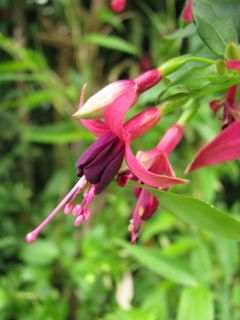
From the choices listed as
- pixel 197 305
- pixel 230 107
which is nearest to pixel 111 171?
pixel 230 107

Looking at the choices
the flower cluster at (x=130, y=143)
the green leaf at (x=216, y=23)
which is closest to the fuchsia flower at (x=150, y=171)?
the flower cluster at (x=130, y=143)

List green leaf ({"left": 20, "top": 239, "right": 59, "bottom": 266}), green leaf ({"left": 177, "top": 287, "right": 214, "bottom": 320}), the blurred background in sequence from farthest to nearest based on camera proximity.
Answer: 1. green leaf ({"left": 20, "top": 239, "right": 59, "bottom": 266})
2. the blurred background
3. green leaf ({"left": 177, "top": 287, "right": 214, "bottom": 320})

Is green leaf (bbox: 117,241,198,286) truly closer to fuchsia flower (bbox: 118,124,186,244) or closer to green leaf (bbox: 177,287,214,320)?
green leaf (bbox: 177,287,214,320)

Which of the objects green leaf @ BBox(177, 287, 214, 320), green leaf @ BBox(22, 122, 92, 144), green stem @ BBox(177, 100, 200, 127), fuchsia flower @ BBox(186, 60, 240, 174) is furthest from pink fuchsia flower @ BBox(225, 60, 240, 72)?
green leaf @ BBox(22, 122, 92, 144)

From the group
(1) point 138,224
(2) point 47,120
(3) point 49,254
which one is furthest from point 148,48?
(1) point 138,224

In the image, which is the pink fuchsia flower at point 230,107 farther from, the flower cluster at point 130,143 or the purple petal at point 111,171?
the purple petal at point 111,171

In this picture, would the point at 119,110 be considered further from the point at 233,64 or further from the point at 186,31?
the point at 186,31

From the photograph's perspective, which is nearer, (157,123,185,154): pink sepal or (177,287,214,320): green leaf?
(157,123,185,154): pink sepal
